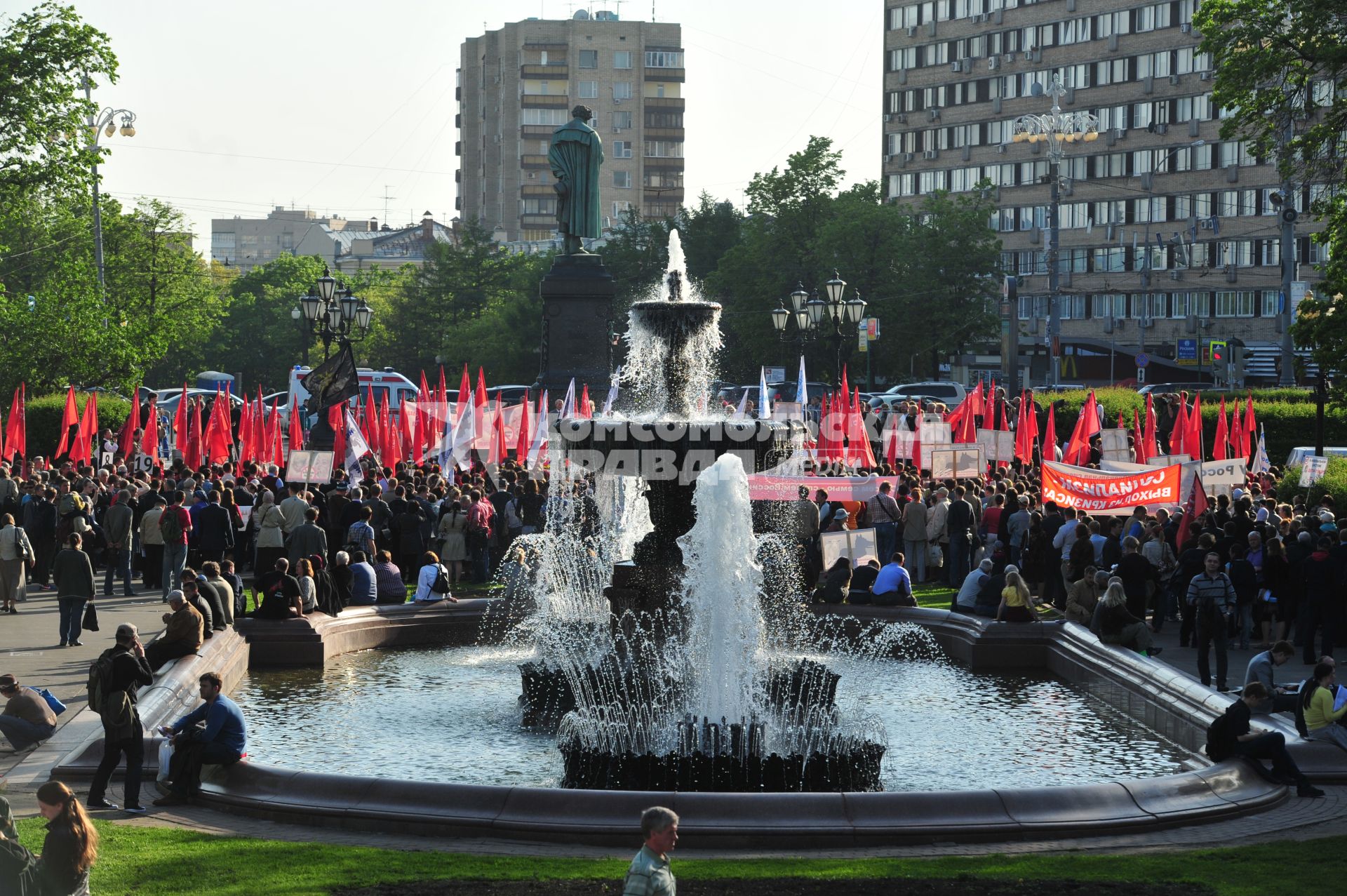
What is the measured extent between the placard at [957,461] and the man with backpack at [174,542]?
12.7 meters

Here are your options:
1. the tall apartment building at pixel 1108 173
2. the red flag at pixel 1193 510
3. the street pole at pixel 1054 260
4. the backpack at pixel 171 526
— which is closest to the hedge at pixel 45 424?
the backpack at pixel 171 526

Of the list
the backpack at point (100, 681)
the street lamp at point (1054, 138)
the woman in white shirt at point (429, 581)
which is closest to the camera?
the backpack at point (100, 681)

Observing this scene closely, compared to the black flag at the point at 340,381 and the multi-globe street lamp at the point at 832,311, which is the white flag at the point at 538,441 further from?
the multi-globe street lamp at the point at 832,311

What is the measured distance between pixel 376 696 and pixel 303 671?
1794mm

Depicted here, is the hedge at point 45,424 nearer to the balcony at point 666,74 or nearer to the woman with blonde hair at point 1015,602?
the woman with blonde hair at point 1015,602

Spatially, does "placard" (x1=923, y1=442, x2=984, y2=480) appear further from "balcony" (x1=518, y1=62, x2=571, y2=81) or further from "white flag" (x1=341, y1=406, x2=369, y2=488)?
"balcony" (x1=518, y1=62, x2=571, y2=81)

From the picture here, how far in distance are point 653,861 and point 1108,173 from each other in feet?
294

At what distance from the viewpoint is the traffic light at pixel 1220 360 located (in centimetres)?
6538

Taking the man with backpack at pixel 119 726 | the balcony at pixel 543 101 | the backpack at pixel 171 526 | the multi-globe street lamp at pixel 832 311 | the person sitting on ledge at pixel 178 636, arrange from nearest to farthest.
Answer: the man with backpack at pixel 119 726
the person sitting on ledge at pixel 178 636
the backpack at pixel 171 526
the multi-globe street lamp at pixel 832 311
the balcony at pixel 543 101

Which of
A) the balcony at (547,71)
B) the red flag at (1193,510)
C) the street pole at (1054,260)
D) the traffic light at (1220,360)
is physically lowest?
the red flag at (1193,510)

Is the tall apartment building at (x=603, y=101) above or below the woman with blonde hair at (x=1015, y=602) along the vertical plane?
above

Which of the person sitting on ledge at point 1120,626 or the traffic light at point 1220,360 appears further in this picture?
the traffic light at point 1220,360

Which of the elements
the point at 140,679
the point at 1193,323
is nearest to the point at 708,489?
the point at 140,679

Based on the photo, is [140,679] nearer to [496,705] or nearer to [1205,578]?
[496,705]
